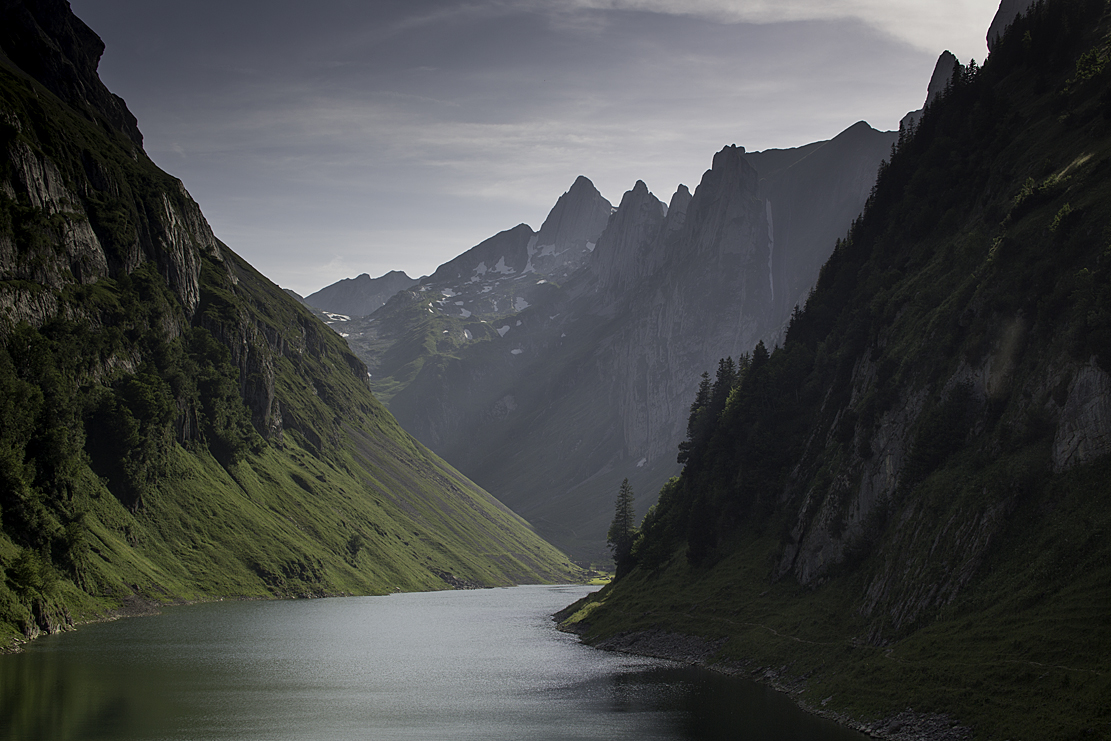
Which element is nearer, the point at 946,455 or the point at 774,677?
the point at 946,455

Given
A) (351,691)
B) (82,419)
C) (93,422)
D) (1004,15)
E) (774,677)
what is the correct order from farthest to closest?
(1004,15) < (93,422) < (82,419) < (351,691) < (774,677)

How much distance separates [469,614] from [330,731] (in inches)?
4429

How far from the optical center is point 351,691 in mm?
81000

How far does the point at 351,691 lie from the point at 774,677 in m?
41.3

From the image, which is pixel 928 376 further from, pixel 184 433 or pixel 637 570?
pixel 184 433

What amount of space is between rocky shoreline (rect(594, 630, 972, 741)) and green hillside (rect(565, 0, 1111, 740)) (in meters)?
0.48

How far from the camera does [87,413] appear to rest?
495 feet

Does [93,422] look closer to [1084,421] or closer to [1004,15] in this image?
[1084,421]

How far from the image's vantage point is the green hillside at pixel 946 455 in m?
55.5

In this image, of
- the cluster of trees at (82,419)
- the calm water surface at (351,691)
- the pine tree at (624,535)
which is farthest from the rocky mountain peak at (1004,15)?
the cluster of trees at (82,419)

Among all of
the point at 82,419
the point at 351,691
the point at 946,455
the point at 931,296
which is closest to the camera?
the point at 946,455

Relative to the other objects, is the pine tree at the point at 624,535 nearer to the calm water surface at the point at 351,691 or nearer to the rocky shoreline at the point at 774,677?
the calm water surface at the point at 351,691

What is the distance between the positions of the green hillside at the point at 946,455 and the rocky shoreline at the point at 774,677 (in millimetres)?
478

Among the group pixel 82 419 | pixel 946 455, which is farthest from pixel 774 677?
pixel 82 419
